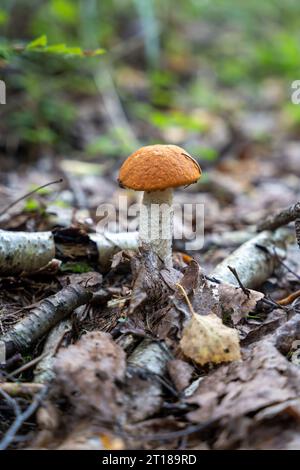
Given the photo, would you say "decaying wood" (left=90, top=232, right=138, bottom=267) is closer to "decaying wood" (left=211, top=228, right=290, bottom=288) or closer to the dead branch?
the dead branch

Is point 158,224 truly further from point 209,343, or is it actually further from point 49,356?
point 49,356

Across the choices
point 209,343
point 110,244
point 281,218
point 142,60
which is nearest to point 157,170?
point 110,244

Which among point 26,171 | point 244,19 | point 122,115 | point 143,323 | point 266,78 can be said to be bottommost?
point 143,323

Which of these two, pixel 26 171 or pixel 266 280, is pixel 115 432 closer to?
pixel 266 280

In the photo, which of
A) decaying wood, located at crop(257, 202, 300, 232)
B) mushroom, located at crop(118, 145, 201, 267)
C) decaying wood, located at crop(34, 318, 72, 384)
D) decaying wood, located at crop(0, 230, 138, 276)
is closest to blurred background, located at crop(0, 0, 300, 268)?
decaying wood, located at crop(0, 230, 138, 276)

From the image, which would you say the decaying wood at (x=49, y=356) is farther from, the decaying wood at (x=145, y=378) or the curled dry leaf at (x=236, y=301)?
the curled dry leaf at (x=236, y=301)

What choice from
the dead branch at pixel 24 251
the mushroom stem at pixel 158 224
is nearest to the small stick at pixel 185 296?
the mushroom stem at pixel 158 224

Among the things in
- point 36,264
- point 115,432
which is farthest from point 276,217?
point 115,432

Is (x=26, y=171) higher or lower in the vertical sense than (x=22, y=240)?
higher
